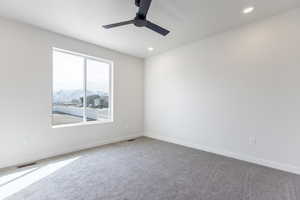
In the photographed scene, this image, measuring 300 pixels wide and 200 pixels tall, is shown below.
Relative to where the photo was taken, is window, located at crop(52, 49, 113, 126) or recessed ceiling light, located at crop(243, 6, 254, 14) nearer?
recessed ceiling light, located at crop(243, 6, 254, 14)

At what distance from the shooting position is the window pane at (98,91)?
4180mm

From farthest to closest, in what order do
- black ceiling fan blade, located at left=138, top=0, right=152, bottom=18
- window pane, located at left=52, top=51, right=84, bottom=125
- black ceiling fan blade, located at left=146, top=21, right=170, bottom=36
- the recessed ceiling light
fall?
window pane, located at left=52, top=51, right=84, bottom=125
the recessed ceiling light
black ceiling fan blade, located at left=146, top=21, right=170, bottom=36
black ceiling fan blade, located at left=138, top=0, right=152, bottom=18

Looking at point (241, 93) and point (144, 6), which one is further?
point (241, 93)

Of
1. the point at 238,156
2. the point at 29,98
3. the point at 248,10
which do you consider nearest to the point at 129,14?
the point at 248,10

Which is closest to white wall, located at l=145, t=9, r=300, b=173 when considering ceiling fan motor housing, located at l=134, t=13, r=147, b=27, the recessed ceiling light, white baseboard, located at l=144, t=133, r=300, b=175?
white baseboard, located at l=144, t=133, r=300, b=175

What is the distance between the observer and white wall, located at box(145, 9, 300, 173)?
2689 millimetres

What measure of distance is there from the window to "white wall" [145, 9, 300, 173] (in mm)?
1899

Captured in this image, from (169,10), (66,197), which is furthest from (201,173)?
(169,10)

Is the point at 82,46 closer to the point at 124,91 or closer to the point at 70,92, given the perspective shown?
the point at 70,92

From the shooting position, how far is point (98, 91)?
4383 millimetres

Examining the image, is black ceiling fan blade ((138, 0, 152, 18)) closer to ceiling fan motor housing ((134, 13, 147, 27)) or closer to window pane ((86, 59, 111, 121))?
ceiling fan motor housing ((134, 13, 147, 27))

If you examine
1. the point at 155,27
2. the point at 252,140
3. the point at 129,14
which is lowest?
the point at 252,140

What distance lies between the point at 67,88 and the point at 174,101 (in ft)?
9.67

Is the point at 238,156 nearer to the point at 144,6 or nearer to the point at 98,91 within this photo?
the point at 144,6
